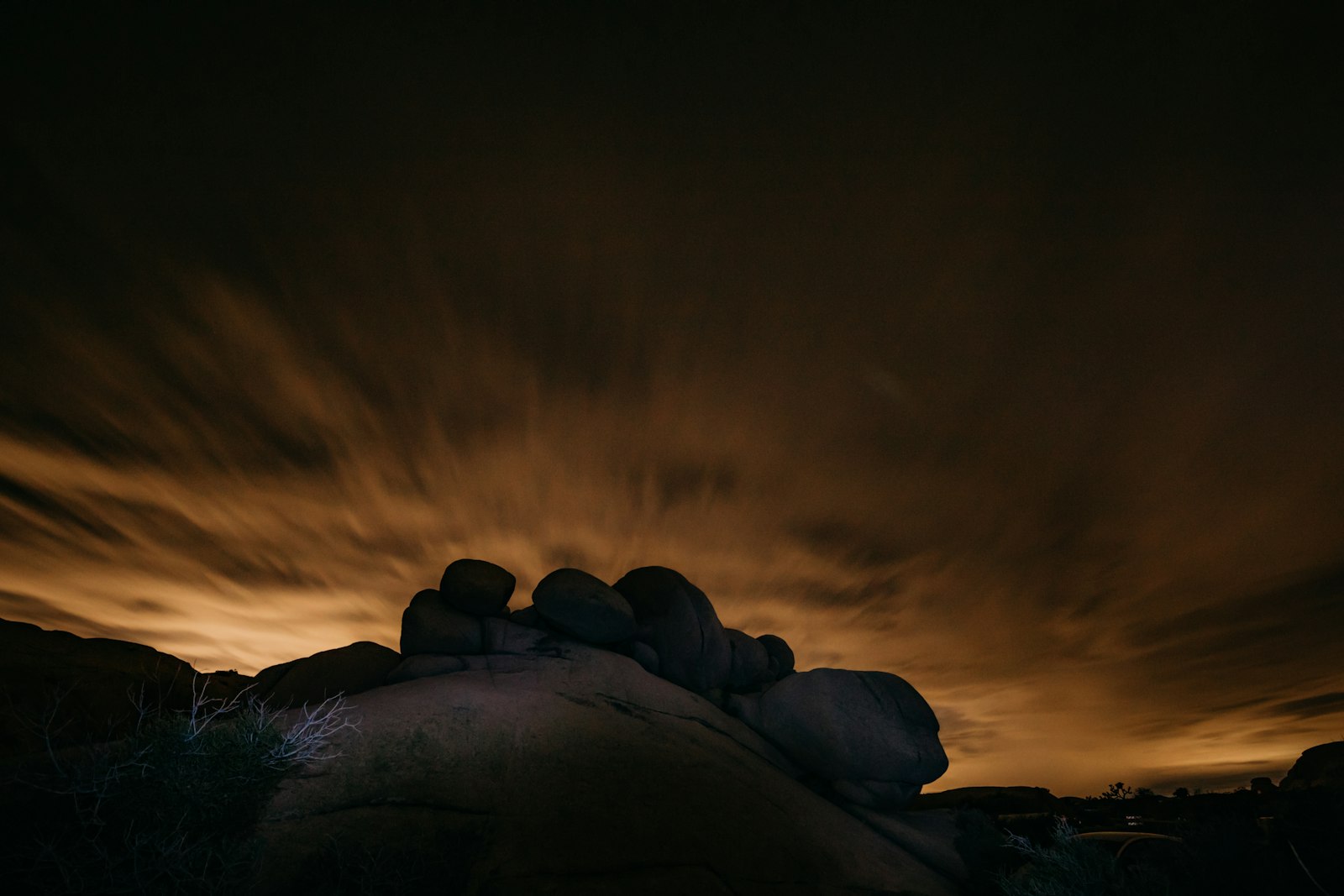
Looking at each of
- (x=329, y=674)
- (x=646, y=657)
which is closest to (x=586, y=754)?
(x=646, y=657)

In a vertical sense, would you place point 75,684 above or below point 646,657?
below

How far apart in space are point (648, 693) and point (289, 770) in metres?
9.54

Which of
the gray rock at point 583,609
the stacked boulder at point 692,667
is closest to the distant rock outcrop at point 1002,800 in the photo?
the stacked boulder at point 692,667

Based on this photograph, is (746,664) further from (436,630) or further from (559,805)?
(436,630)

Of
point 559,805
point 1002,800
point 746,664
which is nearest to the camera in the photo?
point 559,805

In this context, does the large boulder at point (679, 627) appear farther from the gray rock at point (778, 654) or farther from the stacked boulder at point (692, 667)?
the gray rock at point (778, 654)

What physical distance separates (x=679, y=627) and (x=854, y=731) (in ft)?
23.7

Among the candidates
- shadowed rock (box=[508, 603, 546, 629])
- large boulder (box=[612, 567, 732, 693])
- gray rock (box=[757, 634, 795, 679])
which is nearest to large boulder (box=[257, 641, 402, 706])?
shadowed rock (box=[508, 603, 546, 629])

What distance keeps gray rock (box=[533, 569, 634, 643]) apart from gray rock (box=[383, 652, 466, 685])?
10.7ft

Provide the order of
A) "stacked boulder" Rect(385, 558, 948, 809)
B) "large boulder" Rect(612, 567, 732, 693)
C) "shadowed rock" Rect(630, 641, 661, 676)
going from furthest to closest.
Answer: "large boulder" Rect(612, 567, 732, 693), "shadowed rock" Rect(630, 641, 661, 676), "stacked boulder" Rect(385, 558, 948, 809)

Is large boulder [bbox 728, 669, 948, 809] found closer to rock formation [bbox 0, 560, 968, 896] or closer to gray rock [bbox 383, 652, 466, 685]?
rock formation [bbox 0, 560, 968, 896]

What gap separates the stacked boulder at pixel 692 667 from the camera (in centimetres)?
1702

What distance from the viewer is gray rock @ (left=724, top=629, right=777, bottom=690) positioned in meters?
21.0

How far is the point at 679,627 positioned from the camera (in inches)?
780
